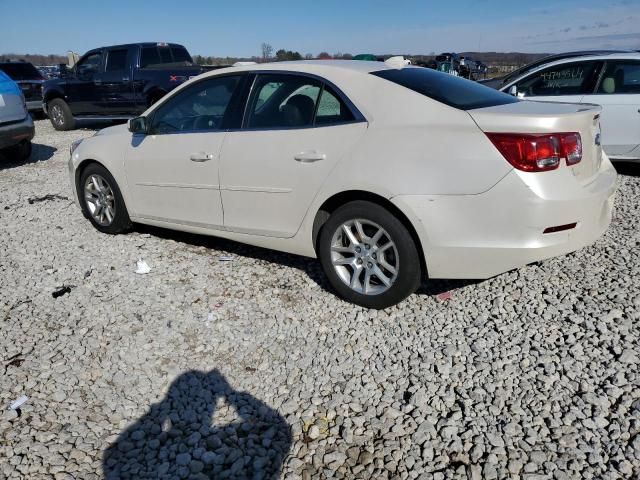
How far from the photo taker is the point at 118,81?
12.1 metres

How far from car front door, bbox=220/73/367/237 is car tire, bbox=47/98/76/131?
36.6 ft

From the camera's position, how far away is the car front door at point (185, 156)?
13.5 ft

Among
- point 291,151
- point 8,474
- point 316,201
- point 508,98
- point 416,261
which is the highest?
point 508,98

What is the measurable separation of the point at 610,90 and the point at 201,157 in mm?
5560

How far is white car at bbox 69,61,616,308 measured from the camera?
9.73 feet

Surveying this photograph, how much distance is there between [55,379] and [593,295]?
140 inches

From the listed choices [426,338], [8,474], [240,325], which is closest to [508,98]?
[426,338]

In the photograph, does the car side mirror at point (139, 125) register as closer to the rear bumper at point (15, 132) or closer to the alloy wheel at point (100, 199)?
the alloy wheel at point (100, 199)

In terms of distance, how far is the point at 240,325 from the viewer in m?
3.51

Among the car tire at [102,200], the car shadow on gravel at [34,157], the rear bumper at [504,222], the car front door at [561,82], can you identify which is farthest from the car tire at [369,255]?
the car shadow on gravel at [34,157]

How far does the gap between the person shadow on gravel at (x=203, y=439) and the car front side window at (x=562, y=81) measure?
6296 millimetres

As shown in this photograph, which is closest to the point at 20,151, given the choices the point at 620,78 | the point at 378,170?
the point at 378,170

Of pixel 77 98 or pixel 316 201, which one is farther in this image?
pixel 77 98

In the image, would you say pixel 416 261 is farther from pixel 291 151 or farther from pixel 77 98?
pixel 77 98
